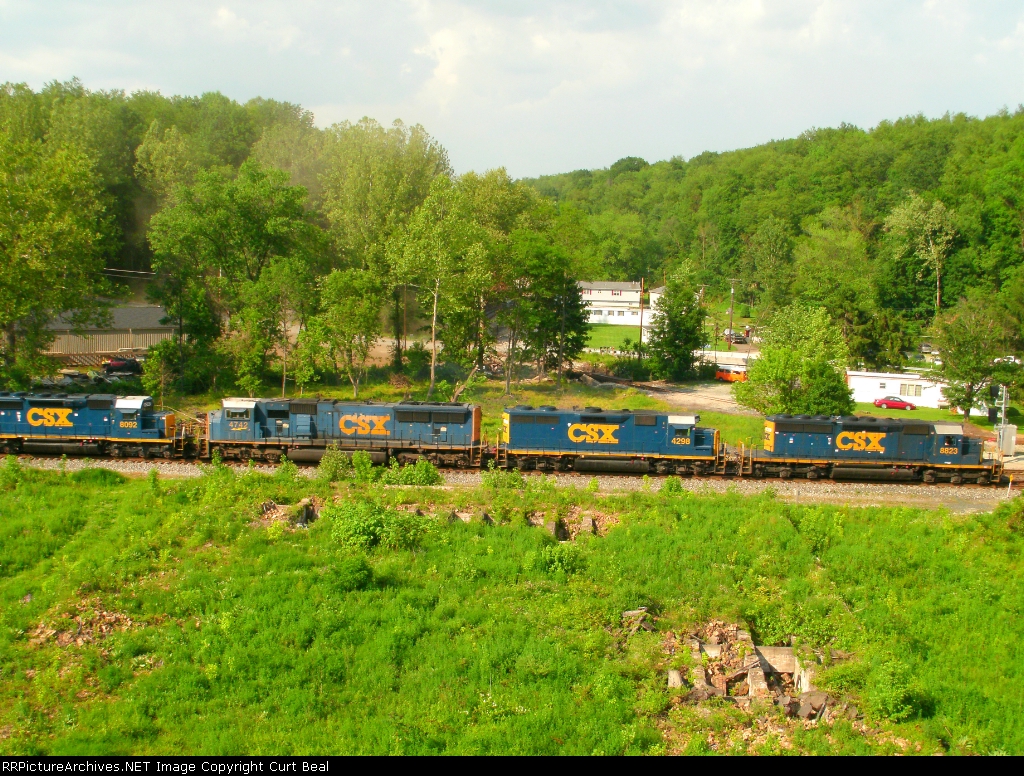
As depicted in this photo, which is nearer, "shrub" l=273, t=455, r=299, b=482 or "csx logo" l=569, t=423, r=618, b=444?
"shrub" l=273, t=455, r=299, b=482

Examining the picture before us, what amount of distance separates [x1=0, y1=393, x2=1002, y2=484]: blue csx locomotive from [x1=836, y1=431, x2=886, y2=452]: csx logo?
0.04 metres

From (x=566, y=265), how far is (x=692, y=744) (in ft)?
130

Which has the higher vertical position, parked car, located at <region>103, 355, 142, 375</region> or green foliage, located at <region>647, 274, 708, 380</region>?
green foliage, located at <region>647, 274, 708, 380</region>

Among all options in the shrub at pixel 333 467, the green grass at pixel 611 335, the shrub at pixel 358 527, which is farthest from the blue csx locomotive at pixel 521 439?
the green grass at pixel 611 335

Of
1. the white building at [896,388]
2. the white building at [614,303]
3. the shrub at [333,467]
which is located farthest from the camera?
the white building at [614,303]

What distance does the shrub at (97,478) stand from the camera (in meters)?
24.2

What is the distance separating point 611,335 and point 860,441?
5510cm

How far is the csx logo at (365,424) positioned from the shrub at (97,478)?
7.96 metres

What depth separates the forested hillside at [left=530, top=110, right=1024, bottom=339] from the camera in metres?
73.3

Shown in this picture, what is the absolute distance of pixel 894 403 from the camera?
5031 cm

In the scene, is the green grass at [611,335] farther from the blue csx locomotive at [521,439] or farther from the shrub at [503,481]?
the shrub at [503,481]

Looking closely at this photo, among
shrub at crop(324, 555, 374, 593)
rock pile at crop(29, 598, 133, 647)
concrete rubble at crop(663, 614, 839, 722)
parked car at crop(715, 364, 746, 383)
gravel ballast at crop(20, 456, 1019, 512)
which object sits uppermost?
parked car at crop(715, 364, 746, 383)

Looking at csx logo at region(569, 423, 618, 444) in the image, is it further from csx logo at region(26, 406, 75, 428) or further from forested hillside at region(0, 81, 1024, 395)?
csx logo at region(26, 406, 75, 428)

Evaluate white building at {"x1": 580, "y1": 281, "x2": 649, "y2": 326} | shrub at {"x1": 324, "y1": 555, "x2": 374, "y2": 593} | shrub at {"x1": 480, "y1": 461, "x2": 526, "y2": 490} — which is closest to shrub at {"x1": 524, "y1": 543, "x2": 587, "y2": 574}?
shrub at {"x1": 324, "y1": 555, "x2": 374, "y2": 593}
